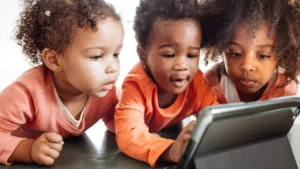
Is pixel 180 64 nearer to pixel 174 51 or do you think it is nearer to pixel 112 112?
pixel 174 51

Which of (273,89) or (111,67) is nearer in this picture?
(111,67)

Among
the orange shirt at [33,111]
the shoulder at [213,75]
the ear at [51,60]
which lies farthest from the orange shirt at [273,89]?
the ear at [51,60]

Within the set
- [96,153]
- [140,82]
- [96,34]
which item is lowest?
[96,153]

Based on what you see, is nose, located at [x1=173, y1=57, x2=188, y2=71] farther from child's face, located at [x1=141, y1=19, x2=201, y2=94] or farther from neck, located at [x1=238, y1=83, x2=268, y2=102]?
neck, located at [x1=238, y1=83, x2=268, y2=102]

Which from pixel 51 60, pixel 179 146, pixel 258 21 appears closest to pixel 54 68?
pixel 51 60

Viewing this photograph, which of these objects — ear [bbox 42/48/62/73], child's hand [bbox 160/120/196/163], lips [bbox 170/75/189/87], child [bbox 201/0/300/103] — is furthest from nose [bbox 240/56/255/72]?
ear [bbox 42/48/62/73]

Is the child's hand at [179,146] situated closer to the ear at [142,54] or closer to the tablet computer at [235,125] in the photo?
the tablet computer at [235,125]

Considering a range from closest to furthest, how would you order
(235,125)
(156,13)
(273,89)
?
(235,125) < (156,13) < (273,89)

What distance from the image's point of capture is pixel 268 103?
1.64 feet

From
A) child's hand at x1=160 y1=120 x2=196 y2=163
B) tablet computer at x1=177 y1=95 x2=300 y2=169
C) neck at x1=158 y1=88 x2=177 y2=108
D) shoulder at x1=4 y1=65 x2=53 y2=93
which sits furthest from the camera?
neck at x1=158 y1=88 x2=177 y2=108

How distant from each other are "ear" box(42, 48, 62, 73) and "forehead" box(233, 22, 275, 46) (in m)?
0.32

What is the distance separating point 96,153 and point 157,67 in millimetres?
183

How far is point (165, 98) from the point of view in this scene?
0.78m

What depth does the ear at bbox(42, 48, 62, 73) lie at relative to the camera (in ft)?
2.22
